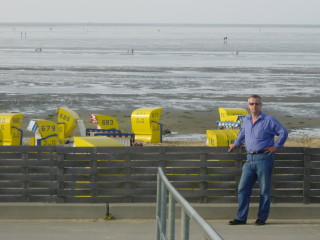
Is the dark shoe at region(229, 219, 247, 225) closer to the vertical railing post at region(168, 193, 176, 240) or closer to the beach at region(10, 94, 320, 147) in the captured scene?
the vertical railing post at region(168, 193, 176, 240)

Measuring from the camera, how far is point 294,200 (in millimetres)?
12344

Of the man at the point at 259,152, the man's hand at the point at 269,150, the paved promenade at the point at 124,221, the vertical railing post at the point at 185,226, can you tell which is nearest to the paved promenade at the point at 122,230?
the paved promenade at the point at 124,221

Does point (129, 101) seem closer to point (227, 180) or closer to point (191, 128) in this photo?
point (191, 128)

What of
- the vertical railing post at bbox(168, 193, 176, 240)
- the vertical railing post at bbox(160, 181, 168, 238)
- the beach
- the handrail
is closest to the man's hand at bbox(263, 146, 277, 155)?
the handrail

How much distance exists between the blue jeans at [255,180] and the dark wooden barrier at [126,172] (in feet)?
2.25

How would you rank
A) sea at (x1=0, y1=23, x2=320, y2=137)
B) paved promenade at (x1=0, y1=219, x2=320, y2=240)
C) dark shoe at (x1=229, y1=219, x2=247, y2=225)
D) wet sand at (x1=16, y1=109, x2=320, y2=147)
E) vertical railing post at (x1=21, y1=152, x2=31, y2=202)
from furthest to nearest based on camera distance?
sea at (x1=0, y1=23, x2=320, y2=137), wet sand at (x1=16, y1=109, x2=320, y2=147), vertical railing post at (x1=21, y1=152, x2=31, y2=202), dark shoe at (x1=229, y1=219, x2=247, y2=225), paved promenade at (x1=0, y1=219, x2=320, y2=240)

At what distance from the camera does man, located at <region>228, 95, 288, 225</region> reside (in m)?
11.3

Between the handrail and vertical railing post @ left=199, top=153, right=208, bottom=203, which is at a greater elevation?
the handrail

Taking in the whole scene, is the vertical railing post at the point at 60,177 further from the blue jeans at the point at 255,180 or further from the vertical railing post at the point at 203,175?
the blue jeans at the point at 255,180

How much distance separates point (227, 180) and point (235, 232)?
1189 mm

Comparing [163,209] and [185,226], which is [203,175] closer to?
[163,209]

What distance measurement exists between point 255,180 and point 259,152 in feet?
1.65

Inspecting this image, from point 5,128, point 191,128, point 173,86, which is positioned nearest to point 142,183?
point 5,128

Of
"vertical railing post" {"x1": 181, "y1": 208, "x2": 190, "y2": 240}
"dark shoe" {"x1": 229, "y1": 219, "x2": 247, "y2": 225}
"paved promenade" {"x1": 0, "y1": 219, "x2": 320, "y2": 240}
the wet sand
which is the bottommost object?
the wet sand
